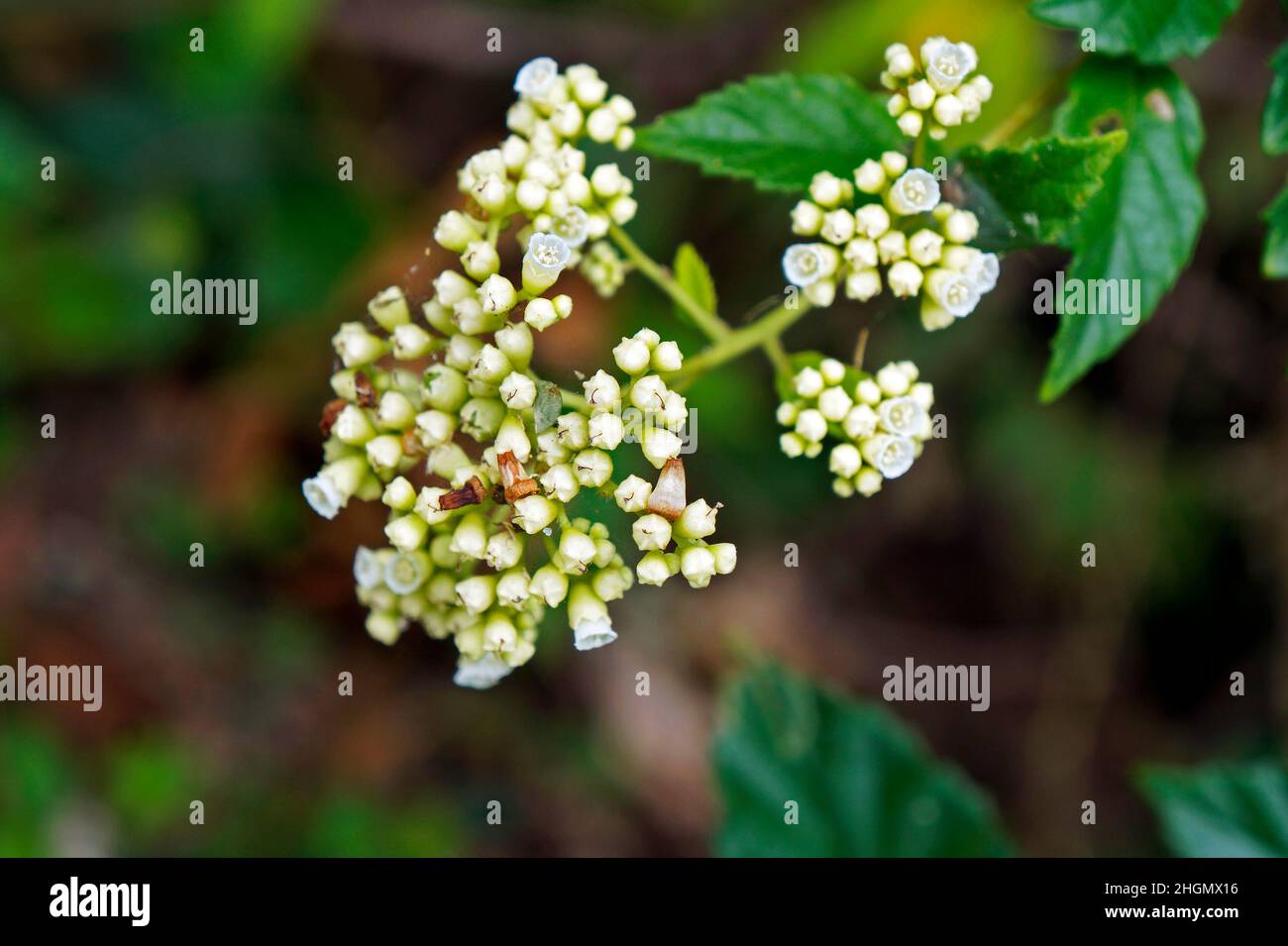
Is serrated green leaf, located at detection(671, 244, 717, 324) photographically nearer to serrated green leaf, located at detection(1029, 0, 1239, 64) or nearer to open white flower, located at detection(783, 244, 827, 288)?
open white flower, located at detection(783, 244, 827, 288)

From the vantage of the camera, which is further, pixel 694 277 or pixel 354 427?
pixel 694 277

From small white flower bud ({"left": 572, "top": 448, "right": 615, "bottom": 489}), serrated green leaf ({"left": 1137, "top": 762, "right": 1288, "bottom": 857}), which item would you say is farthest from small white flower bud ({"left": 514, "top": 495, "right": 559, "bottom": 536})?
serrated green leaf ({"left": 1137, "top": 762, "right": 1288, "bottom": 857})

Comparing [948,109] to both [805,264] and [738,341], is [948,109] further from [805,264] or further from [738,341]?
[738,341]

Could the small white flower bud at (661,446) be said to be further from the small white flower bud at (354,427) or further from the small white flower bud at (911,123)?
the small white flower bud at (911,123)
